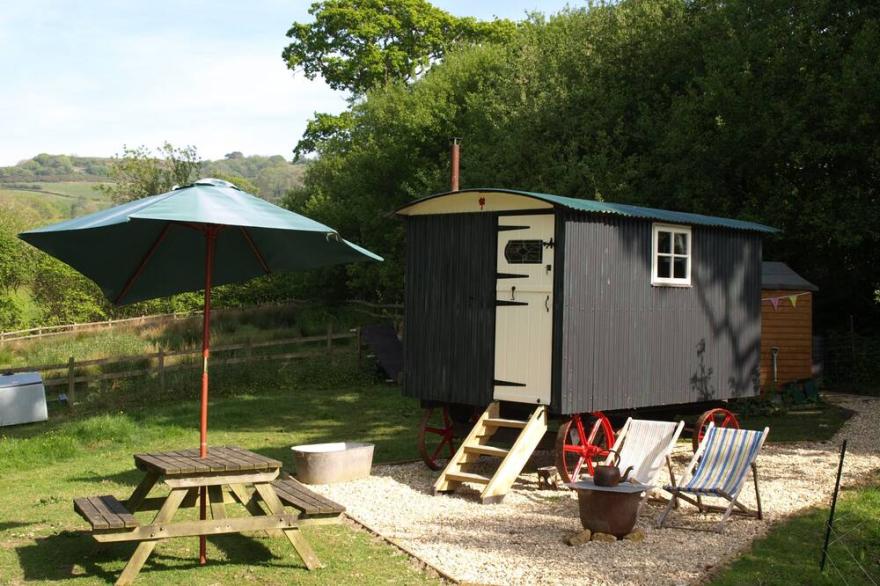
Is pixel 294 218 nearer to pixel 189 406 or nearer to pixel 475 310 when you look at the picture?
pixel 475 310

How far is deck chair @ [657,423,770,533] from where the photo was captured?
812 cm

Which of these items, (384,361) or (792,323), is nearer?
(792,323)

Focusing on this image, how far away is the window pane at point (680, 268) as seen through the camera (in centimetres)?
1148

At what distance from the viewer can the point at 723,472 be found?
8.43m

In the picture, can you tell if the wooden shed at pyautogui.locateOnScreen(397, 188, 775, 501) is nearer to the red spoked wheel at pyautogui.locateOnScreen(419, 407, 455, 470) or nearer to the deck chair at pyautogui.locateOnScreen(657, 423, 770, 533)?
the red spoked wheel at pyautogui.locateOnScreen(419, 407, 455, 470)

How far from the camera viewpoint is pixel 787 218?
18656 mm

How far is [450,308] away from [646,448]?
116 inches

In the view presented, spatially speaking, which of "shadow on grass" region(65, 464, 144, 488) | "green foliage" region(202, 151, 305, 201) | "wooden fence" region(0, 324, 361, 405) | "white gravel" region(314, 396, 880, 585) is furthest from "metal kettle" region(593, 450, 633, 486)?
"green foliage" region(202, 151, 305, 201)

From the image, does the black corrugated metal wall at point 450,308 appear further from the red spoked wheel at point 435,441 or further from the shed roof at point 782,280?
the shed roof at point 782,280

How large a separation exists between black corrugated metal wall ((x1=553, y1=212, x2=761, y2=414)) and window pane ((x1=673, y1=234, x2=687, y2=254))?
22cm

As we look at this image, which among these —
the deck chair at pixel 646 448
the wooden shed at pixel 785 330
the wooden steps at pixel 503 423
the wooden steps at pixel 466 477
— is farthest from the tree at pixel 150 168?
the deck chair at pixel 646 448

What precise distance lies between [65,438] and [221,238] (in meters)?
6.85

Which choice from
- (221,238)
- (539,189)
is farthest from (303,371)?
(221,238)

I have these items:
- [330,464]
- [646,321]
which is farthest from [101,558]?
[646,321]
